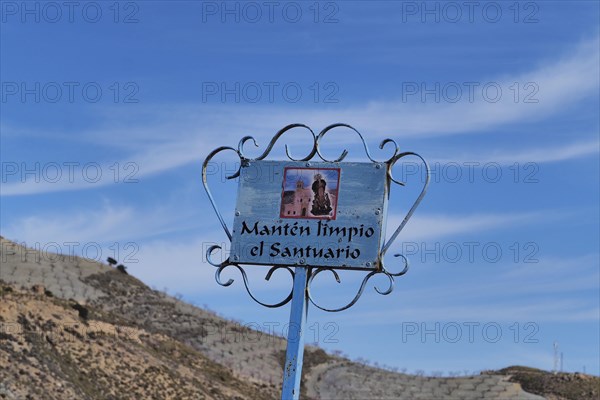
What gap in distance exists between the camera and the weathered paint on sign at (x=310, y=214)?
27.0ft

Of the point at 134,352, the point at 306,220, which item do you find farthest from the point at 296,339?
the point at 134,352

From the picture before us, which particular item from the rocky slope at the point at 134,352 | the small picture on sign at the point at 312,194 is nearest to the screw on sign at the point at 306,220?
the small picture on sign at the point at 312,194

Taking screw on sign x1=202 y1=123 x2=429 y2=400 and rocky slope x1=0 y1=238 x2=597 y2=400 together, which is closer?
screw on sign x1=202 y1=123 x2=429 y2=400

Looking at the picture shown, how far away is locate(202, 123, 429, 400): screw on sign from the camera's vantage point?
8164mm

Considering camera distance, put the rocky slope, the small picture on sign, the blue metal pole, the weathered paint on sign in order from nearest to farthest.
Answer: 1. the blue metal pole
2. the weathered paint on sign
3. the small picture on sign
4. the rocky slope

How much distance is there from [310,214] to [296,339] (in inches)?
45.1

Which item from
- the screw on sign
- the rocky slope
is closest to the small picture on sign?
the screw on sign

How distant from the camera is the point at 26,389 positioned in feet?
94.7

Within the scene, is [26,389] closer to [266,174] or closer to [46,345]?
[46,345]

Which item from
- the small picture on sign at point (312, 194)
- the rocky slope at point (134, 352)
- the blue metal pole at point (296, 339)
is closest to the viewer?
the blue metal pole at point (296, 339)

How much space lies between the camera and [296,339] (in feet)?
26.3

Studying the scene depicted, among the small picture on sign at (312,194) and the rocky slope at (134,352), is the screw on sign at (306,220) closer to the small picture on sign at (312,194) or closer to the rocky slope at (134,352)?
the small picture on sign at (312,194)

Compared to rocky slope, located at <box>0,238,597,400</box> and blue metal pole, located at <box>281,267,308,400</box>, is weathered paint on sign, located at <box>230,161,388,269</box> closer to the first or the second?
blue metal pole, located at <box>281,267,308,400</box>

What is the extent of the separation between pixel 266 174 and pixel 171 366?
33.2 metres
